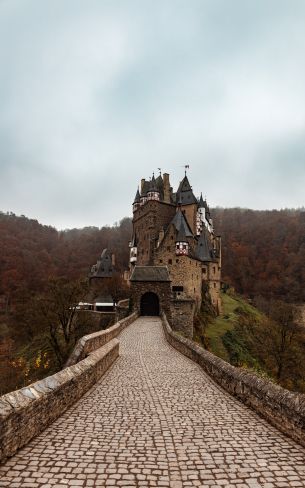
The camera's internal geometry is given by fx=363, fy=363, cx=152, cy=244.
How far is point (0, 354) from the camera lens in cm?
3300

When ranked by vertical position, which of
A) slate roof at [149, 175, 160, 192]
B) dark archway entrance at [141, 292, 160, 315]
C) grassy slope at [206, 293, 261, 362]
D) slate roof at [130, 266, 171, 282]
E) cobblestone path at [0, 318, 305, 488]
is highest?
slate roof at [149, 175, 160, 192]

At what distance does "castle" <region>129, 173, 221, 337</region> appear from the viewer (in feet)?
94.8

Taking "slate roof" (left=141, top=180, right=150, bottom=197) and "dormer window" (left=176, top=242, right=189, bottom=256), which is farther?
"slate roof" (left=141, top=180, right=150, bottom=197)

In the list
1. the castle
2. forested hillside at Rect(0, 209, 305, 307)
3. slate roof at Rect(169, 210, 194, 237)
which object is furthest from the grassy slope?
forested hillside at Rect(0, 209, 305, 307)

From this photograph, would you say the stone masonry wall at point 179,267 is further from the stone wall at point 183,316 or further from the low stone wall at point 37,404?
the low stone wall at point 37,404

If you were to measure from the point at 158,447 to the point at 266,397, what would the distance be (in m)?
2.44

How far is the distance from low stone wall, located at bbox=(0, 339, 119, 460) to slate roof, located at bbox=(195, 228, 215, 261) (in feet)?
126

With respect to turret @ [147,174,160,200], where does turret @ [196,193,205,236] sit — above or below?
below

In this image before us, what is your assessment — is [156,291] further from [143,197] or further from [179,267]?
[143,197]

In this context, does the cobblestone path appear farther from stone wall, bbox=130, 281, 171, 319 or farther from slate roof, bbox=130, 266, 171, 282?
slate roof, bbox=130, 266, 171, 282

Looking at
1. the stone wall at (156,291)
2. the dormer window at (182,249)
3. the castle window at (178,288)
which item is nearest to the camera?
the stone wall at (156,291)

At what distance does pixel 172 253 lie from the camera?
1565 inches

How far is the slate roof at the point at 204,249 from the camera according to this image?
46.1 metres

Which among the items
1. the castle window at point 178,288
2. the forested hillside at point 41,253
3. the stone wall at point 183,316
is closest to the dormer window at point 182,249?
the castle window at point 178,288
